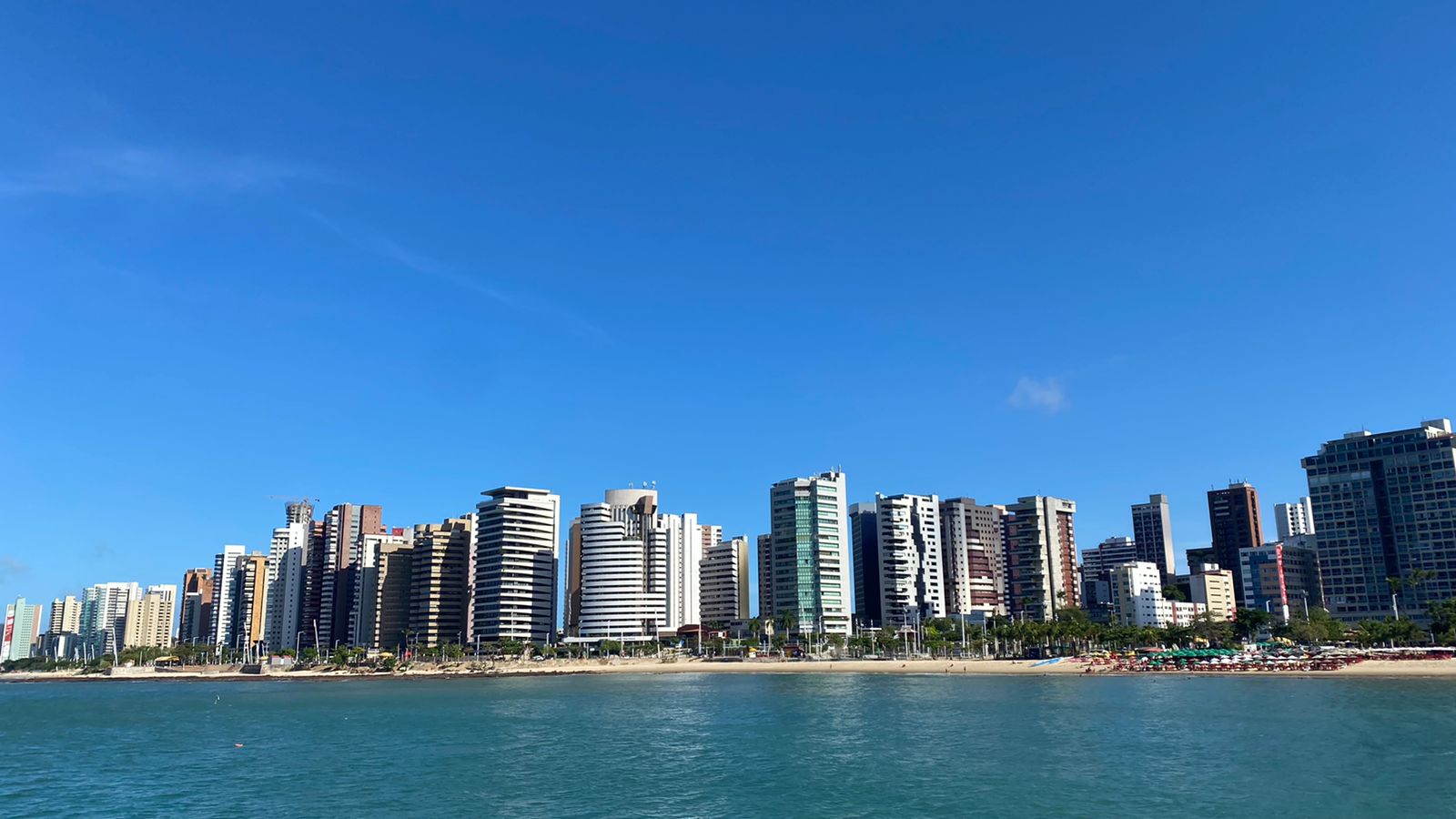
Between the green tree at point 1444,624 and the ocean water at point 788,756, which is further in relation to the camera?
the green tree at point 1444,624

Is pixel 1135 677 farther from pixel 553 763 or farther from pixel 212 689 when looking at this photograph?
pixel 212 689

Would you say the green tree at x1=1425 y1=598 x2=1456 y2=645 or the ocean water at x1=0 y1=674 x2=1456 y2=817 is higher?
the green tree at x1=1425 y1=598 x2=1456 y2=645

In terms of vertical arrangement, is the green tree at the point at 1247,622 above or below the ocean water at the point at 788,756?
above

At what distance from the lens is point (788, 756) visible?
68.0 m

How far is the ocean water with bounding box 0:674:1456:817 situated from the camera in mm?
51094

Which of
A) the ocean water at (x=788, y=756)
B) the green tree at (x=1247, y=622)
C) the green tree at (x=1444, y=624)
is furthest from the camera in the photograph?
the green tree at (x=1247, y=622)

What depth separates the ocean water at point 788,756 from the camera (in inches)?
2012

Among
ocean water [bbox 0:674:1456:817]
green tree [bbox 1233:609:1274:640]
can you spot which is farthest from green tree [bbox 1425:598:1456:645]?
ocean water [bbox 0:674:1456:817]

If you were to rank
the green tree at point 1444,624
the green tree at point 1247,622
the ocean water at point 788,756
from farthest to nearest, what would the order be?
the green tree at point 1247,622
the green tree at point 1444,624
the ocean water at point 788,756

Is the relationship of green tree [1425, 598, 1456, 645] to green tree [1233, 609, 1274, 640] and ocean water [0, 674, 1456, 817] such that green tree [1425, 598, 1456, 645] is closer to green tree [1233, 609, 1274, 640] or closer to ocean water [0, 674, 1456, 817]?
green tree [1233, 609, 1274, 640]

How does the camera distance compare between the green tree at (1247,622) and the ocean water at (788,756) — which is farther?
the green tree at (1247,622)

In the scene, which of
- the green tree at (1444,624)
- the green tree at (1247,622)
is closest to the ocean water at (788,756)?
the green tree at (1444,624)

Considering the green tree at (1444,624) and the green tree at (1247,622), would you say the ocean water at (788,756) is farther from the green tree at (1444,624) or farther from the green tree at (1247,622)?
the green tree at (1247,622)

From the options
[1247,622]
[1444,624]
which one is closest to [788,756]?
[1444,624]
